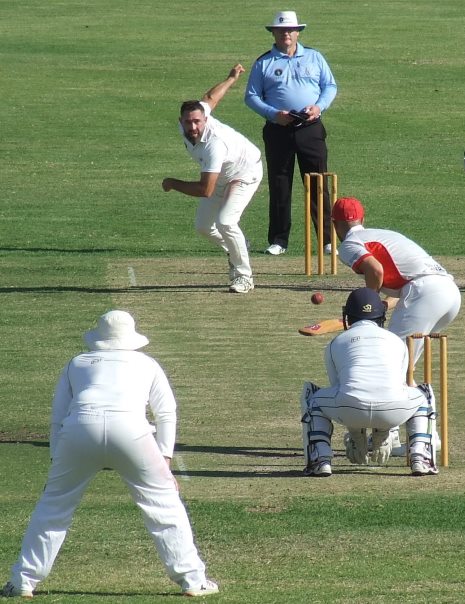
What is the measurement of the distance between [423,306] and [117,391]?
385 cm

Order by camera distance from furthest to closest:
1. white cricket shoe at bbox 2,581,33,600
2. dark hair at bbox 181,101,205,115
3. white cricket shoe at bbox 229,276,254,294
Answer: white cricket shoe at bbox 229,276,254,294 < dark hair at bbox 181,101,205,115 < white cricket shoe at bbox 2,581,33,600

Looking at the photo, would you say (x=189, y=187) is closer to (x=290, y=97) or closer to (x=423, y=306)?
(x=290, y=97)

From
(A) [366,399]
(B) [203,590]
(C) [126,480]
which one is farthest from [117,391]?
(A) [366,399]

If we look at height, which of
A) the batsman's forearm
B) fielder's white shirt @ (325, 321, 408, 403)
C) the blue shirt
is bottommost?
fielder's white shirt @ (325, 321, 408, 403)

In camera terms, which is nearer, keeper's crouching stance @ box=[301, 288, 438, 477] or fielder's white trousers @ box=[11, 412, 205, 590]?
fielder's white trousers @ box=[11, 412, 205, 590]

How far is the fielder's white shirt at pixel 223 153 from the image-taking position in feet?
49.0

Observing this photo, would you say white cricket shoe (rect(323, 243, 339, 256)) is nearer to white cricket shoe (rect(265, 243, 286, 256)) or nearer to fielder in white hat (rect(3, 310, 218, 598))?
white cricket shoe (rect(265, 243, 286, 256))

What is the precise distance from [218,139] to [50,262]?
3881 mm

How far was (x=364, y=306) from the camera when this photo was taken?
1020 centimetres

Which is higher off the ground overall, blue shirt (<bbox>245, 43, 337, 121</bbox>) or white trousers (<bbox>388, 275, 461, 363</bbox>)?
blue shirt (<bbox>245, 43, 337, 121</bbox>)

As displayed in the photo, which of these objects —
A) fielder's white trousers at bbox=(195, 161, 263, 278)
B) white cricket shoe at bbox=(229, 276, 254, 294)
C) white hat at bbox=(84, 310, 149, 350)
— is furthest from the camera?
white cricket shoe at bbox=(229, 276, 254, 294)

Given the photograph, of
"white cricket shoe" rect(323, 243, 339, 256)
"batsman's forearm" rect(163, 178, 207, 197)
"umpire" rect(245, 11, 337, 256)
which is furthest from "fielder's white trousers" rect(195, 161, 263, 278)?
"white cricket shoe" rect(323, 243, 339, 256)

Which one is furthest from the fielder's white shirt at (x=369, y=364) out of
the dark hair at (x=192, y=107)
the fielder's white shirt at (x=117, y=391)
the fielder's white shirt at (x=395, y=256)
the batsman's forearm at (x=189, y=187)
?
the dark hair at (x=192, y=107)

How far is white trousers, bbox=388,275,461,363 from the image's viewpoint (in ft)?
36.4
